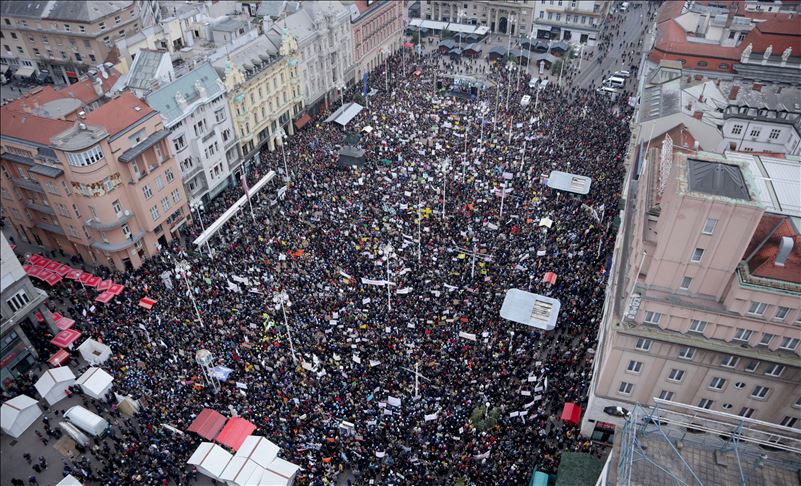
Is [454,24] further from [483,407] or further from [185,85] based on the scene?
[483,407]

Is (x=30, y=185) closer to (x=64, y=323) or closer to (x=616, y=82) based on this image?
(x=64, y=323)

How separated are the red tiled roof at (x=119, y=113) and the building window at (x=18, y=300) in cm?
1632

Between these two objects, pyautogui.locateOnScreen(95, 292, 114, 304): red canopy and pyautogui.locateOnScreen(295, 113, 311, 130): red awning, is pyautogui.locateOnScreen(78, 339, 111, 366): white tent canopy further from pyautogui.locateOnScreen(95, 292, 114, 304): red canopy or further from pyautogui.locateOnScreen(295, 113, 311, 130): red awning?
pyautogui.locateOnScreen(295, 113, 311, 130): red awning

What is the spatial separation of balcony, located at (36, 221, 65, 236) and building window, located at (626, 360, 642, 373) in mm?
55090

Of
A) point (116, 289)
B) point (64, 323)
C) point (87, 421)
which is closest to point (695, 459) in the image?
point (87, 421)

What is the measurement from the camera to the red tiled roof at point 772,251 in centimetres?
3159

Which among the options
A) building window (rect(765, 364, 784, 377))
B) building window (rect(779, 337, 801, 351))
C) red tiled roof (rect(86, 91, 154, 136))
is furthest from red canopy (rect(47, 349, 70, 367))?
building window (rect(779, 337, 801, 351))

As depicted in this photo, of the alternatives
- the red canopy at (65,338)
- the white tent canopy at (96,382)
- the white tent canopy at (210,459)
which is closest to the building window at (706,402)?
the white tent canopy at (210,459)

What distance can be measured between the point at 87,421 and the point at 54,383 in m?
5.39

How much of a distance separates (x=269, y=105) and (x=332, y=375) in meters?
44.8

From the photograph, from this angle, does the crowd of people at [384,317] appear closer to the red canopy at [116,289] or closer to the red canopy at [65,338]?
the red canopy at [116,289]

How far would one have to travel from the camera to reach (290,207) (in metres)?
63.1

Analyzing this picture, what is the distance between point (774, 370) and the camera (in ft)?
111

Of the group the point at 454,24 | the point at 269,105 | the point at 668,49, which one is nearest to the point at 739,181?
the point at 668,49
